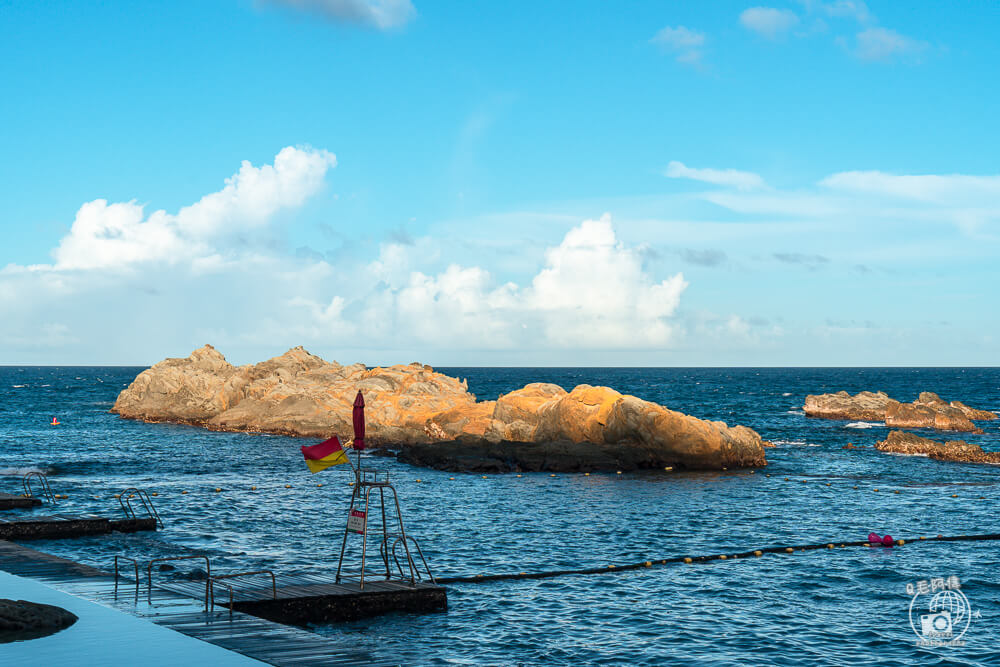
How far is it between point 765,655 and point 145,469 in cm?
4411

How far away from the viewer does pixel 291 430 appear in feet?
252

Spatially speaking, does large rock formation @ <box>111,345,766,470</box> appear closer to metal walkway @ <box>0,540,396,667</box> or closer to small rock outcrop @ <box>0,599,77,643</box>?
metal walkway @ <box>0,540,396,667</box>

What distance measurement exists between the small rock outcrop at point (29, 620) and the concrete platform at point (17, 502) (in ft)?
81.7

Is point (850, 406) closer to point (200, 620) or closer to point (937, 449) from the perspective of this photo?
point (937, 449)

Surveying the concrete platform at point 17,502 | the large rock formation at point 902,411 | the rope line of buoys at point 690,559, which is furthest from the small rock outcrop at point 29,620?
the large rock formation at point 902,411

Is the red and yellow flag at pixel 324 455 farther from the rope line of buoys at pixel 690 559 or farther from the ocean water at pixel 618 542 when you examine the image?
the rope line of buoys at pixel 690 559

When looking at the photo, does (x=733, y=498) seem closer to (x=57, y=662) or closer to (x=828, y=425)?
(x=57, y=662)

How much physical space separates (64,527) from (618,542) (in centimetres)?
1981

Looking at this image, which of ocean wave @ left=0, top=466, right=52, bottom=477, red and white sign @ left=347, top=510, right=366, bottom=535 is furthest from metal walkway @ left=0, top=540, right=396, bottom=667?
ocean wave @ left=0, top=466, right=52, bottom=477

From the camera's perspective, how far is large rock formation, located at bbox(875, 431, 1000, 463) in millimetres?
58281

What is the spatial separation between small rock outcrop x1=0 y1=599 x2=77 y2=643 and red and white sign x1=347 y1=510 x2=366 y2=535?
22.3 ft

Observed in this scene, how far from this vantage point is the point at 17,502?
39.5 metres

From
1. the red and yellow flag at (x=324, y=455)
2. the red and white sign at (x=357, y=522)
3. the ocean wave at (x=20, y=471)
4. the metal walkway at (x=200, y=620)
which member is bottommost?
the ocean wave at (x=20, y=471)

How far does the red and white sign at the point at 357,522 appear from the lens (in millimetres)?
22453
